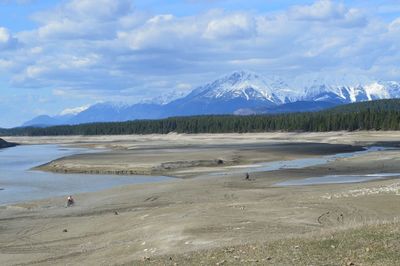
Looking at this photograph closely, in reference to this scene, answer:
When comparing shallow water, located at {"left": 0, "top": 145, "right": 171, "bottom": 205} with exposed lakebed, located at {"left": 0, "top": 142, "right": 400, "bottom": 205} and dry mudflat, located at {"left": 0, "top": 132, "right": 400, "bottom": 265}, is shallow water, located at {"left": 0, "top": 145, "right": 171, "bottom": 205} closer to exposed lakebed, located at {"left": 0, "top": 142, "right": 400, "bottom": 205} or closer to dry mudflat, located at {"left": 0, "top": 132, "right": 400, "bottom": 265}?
exposed lakebed, located at {"left": 0, "top": 142, "right": 400, "bottom": 205}

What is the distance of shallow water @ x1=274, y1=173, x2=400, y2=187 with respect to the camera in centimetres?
4628

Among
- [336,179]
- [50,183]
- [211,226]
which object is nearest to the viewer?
[211,226]

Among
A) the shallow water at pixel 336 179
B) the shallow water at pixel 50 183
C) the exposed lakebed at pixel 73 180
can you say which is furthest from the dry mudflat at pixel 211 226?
the shallow water at pixel 50 183

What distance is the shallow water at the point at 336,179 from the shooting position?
1822 inches

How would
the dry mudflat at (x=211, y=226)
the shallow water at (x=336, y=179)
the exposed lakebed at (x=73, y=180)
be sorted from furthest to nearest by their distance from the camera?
the exposed lakebed at (x=73, y=180) < the shallow water at (x=336, y=179) < the dry mudflat at (x=211, y=226)

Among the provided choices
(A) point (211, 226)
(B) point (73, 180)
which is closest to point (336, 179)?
(B) point (73, 180)

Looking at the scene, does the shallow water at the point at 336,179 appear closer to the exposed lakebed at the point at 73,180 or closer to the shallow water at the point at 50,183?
the exposed lakebed at the point at 73,180

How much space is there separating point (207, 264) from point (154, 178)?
4254 centimetres

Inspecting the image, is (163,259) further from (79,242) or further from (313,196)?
(313,196)

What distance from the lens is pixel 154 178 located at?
2314 inches

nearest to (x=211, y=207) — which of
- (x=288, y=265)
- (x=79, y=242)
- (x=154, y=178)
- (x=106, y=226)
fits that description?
(x=106, y=226)

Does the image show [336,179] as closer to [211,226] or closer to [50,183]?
[50,183]

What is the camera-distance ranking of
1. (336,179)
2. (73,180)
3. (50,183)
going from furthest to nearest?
(73,180)
(50,183)
(336,179)

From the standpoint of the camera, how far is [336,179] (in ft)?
161
